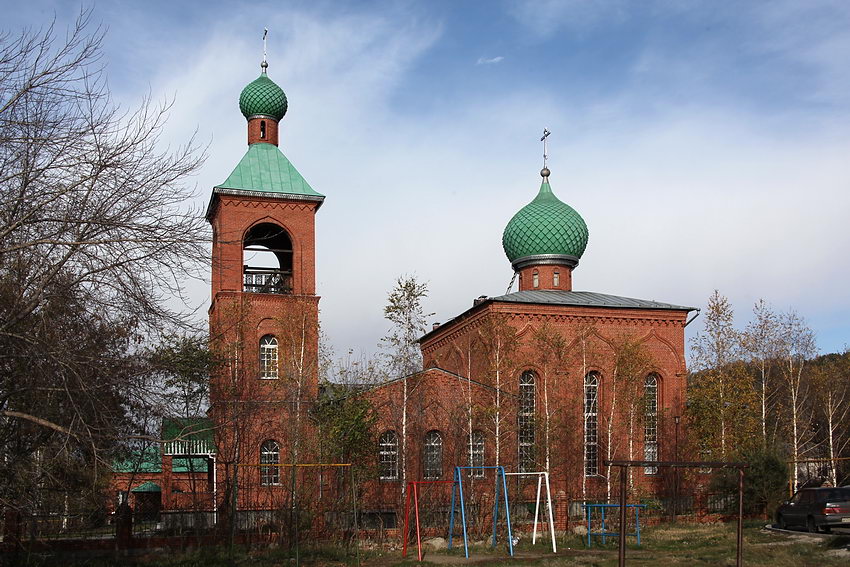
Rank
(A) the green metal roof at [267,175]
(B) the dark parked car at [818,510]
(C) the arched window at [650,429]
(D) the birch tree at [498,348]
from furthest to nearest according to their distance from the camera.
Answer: (C) the arched window at [650,429] < (A) the green metal roof at [267,175] < (D) the birch tree at [498,348] < (B) the dark parked car at [818,510]

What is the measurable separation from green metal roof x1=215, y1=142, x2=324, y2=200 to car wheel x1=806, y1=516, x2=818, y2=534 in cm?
1601

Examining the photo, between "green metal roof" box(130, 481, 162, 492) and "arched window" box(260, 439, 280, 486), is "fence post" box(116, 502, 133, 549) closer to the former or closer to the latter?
"arched window" box(260, 439, 280, 486)

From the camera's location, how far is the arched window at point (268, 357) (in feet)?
87.1

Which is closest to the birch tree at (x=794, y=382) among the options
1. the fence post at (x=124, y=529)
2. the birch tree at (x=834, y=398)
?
the birch tree at (x=834, y=398)

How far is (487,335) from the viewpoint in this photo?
89.3ft

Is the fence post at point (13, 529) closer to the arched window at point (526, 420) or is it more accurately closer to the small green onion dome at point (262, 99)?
the arched window at point (526, 420)

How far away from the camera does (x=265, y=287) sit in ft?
90.4

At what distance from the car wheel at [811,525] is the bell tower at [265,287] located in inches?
474

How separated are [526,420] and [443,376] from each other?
2.78 m

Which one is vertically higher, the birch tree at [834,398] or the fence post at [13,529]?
the birch tree at [834,398]

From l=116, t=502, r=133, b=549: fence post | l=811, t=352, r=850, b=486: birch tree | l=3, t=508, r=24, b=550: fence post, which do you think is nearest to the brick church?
l=116, t=502, r=133, b=549: fence post

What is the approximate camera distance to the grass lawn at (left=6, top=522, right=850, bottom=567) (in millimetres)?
15758

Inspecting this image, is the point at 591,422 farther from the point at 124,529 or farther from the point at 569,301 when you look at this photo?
the point at 124,529

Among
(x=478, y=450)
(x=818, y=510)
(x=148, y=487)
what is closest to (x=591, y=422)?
(x=478, y=450)
